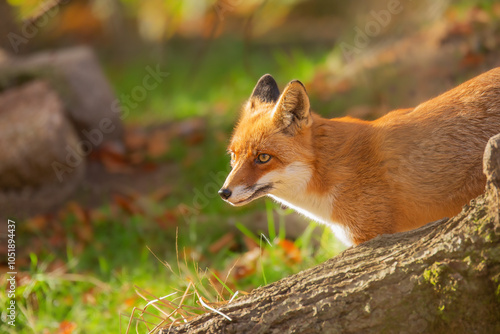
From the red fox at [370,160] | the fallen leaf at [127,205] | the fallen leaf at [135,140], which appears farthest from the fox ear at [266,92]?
the fallen leaf at [135,140]

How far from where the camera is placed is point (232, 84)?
11.7 metres

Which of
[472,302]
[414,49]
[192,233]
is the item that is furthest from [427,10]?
[472,302]

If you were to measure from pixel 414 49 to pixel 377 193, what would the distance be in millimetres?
6174

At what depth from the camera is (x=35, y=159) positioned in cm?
756

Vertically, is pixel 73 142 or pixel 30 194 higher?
pixel 73 142

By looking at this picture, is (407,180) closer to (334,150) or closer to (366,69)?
(334,150)

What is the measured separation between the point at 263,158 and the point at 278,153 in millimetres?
114

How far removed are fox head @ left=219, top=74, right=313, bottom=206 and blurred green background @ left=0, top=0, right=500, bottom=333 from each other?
19.0 inches

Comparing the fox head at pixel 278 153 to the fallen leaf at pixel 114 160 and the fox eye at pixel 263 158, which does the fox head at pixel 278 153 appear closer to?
the fox eye at pixel 263 158

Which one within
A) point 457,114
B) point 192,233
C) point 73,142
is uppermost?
point 457,114

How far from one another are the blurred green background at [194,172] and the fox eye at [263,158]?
611 millimetres

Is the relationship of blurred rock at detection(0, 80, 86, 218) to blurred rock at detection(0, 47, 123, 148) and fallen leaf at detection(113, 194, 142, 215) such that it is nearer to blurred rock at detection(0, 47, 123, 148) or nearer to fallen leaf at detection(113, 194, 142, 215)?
blurred rock at detection(0, 47, 123, 148)

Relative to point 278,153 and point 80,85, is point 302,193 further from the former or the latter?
point 80,85

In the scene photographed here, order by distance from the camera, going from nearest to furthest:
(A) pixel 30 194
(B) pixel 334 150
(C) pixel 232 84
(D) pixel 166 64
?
(B) pixel 334 150, (A) pixel 30 194, (C) pixel 232 84, (D) pixel 166 64
